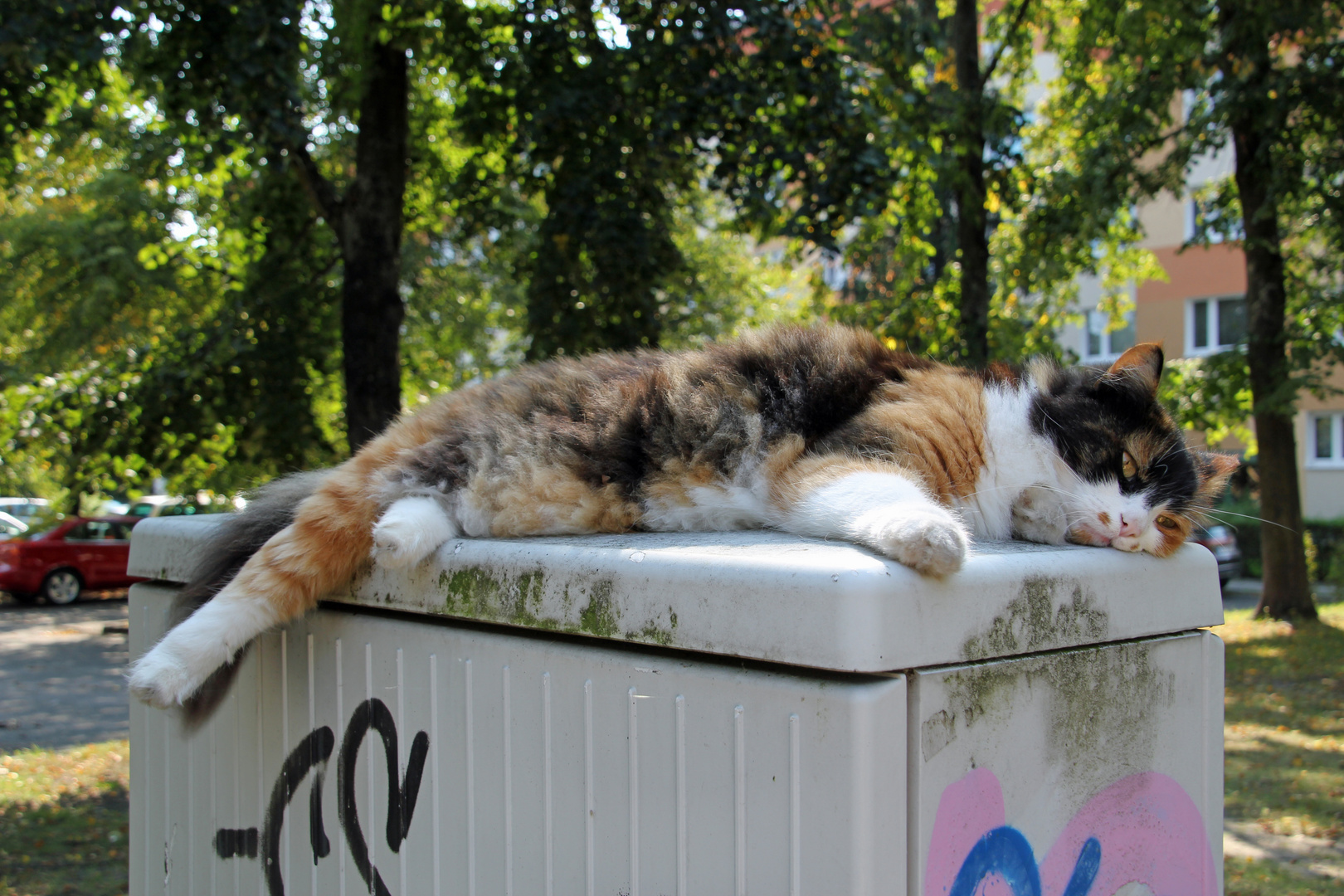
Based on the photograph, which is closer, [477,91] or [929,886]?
[929,886]

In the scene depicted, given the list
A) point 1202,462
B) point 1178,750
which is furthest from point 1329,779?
point 1178,750

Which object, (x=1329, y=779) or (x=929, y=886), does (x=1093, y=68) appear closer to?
(x=1329, y=779)

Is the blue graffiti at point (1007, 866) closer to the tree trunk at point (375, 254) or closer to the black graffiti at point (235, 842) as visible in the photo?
the black graffiti at point (235, 842)

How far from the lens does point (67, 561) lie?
599 inches

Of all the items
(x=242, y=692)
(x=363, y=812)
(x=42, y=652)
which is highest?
(x=242, y=692)

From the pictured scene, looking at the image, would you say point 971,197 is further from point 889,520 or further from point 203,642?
point 203,642

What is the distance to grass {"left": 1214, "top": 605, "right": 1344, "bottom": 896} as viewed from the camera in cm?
419

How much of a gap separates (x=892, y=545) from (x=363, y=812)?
3.37ft

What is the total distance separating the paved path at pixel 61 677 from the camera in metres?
7.59

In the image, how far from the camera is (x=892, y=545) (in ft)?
4.26

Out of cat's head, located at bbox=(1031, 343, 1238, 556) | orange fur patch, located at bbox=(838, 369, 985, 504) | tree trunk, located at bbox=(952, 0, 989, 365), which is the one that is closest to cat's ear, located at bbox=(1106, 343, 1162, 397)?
cat's head, located at bbox=(1031, 343, 1238, 556)

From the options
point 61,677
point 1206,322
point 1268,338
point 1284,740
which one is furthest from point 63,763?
point 1206,322

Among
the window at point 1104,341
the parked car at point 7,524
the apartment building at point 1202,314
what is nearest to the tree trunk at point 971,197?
the apartment building at point 1202,314

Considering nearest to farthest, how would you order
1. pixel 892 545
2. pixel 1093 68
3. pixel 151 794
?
pixel 892 545 → pixel 151 794 → pixel 1093 68
